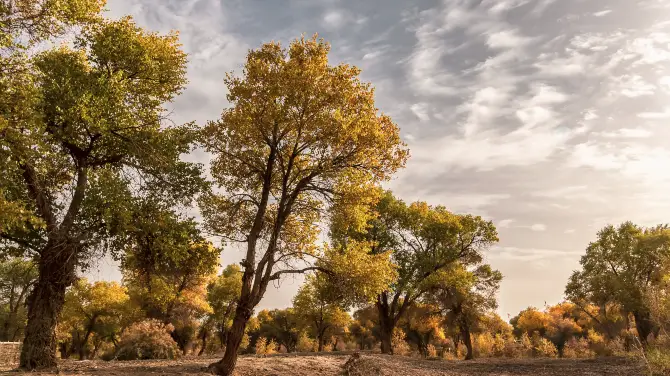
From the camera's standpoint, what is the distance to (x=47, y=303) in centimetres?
1506

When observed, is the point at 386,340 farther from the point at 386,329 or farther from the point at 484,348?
the point at 484,348

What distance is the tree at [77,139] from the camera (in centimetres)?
1384

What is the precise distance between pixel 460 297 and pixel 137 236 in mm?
29447

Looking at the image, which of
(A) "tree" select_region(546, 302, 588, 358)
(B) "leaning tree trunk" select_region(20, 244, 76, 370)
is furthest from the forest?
(A) "tree" select_region(546, 302, 588, 358)

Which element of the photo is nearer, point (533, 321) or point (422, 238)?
point (422, 238)

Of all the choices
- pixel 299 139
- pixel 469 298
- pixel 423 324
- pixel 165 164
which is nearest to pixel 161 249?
pixel 165 164

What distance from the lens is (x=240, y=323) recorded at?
1570 centimetres

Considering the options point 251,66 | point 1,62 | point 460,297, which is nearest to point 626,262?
point 460,297

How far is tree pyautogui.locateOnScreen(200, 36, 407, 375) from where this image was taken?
15727 millimetres

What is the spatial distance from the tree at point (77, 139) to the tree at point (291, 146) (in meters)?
2.44

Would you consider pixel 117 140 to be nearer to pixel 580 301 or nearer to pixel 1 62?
pixel 1 62

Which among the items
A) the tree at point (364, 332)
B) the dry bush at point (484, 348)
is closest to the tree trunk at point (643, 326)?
the dry bush at point (484, 348)

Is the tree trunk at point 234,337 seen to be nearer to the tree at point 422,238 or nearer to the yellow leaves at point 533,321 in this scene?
the tree at point 422,238

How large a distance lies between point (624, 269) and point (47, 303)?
4202 centimetres
